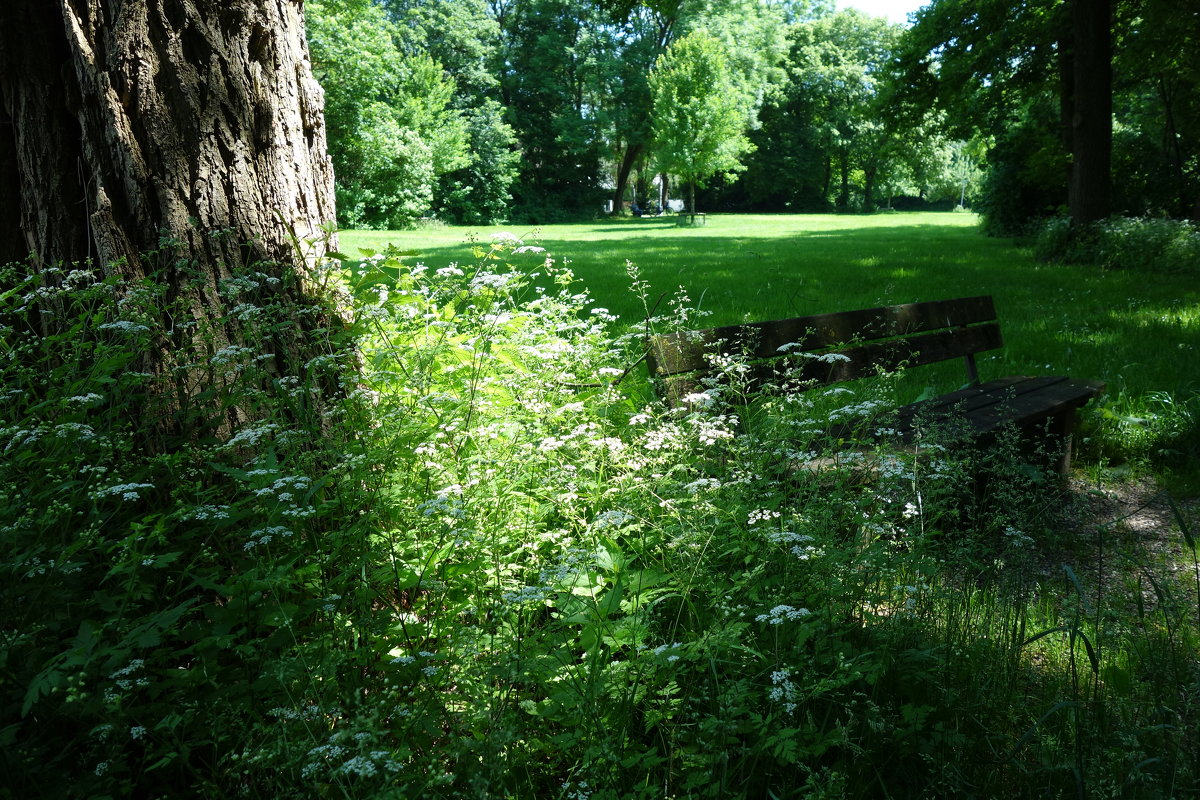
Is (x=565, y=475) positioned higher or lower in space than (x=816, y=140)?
lower

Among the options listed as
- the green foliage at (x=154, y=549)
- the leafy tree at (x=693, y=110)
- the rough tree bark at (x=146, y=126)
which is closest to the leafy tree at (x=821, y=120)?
the leafy tree at (x=693, y=110)

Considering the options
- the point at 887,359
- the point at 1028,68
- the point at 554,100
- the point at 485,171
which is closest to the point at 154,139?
the point at 887,359

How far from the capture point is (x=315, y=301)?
3.16 meters

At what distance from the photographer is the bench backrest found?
3494 millimetres

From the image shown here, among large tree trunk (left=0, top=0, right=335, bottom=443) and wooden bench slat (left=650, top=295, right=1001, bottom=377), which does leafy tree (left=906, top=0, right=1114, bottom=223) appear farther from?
large tree trunk (left=0, top=0, right=335, bottom=443)

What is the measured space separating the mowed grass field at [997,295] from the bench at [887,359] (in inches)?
12.5

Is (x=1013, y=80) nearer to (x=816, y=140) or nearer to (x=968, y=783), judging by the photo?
(x=968, y=783)

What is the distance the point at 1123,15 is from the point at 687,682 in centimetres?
2028

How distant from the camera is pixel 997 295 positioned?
10523mm

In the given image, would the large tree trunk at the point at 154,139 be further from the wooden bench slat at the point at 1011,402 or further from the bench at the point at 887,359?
the wooden bench slat at the point at 1011,402

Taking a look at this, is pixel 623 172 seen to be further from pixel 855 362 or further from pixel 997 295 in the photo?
Result: pixel 855 362

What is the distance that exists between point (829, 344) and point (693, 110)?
118 ft

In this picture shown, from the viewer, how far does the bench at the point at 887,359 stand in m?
3.50

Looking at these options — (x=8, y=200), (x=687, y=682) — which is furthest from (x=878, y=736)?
(x=8, y=200)
